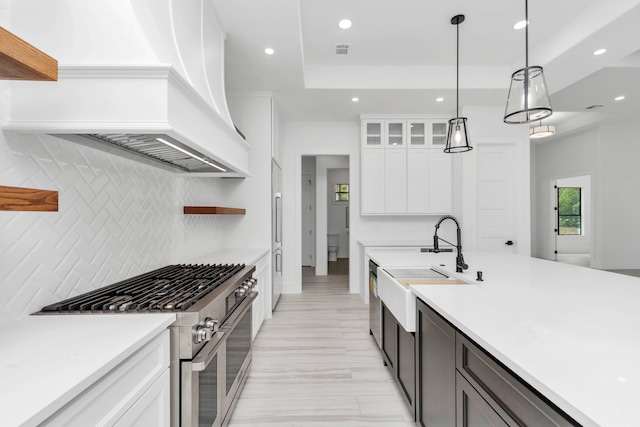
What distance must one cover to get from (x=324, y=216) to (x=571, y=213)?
840 cm

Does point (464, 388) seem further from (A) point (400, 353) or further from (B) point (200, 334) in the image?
(B) point (200, 334)

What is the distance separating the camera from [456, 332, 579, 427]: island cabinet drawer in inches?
27.6

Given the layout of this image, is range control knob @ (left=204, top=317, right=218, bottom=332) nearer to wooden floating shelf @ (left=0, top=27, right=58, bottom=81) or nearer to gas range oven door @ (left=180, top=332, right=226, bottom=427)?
gas range oven door @ (left=180, top=332, right=226, bottom=427)

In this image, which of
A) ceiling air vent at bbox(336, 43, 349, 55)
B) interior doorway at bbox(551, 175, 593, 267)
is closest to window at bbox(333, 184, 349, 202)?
ceiling air vent at bbox(336, 43, 349, 55)

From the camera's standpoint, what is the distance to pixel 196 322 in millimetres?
1146

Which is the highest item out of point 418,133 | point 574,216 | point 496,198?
point 418,133

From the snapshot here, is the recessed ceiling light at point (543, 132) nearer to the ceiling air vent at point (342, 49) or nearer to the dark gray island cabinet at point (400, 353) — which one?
the ceiling air vent at point (342, 49)

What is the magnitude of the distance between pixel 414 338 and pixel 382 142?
132 inches

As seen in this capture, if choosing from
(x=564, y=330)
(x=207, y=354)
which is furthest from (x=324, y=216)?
(x=564, y=330)

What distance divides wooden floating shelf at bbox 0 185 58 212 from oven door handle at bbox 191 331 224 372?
29.3 inches

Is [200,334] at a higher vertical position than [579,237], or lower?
higher

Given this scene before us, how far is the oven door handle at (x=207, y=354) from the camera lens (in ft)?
3.78

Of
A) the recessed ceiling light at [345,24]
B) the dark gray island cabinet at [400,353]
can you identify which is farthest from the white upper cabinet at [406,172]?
the dark gray island cabinet at [400,353]

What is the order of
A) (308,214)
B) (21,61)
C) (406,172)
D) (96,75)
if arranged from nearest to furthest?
(21,61)
(96,75)
(406,172)
(308,214)
